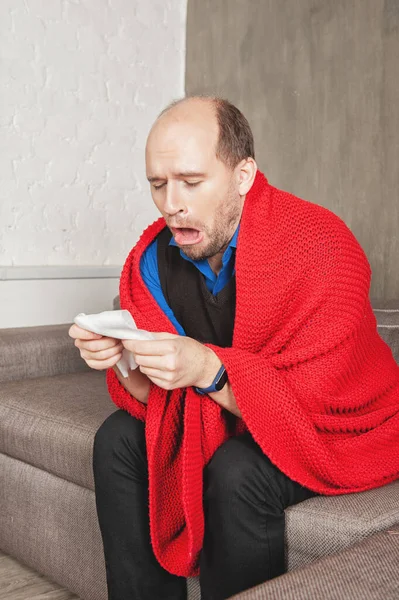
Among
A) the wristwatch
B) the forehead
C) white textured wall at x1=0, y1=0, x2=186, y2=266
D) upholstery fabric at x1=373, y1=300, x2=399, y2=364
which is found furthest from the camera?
white textured wall at x1=0, y1=0, x2=186, y2=266

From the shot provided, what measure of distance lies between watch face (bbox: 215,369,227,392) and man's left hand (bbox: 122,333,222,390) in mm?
13

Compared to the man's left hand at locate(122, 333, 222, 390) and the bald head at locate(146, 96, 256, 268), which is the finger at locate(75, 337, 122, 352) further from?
the bald head at locate(146, 96, 256, 268)

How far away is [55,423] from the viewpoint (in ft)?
5.77

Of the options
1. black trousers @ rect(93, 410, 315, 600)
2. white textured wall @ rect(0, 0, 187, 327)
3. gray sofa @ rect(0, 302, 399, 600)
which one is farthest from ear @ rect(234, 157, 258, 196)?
white textured wall @ rect(0, 0, 187, 327)

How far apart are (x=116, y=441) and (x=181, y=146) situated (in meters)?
0.59

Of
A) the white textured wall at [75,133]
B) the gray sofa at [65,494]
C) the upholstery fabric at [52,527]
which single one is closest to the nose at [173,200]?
the gray sofa at [65,494]

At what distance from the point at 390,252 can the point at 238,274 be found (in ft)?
3.41

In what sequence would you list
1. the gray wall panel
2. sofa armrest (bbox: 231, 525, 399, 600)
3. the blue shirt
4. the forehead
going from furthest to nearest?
the gray wall panel, the blue shirt, the forehead, sofa armrest (bbox: 231, 525, 399, 600)

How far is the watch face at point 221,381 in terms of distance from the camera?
1.31 m

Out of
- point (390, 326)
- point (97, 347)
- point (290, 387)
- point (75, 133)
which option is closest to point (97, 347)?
point (97, 347)

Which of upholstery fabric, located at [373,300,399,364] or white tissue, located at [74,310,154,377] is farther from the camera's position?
upholstery fabric, located at [373,300,399,364]

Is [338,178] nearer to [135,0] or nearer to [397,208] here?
[397,208]

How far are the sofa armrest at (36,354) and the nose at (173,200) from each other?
94cm

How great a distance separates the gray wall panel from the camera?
7.57 feet
